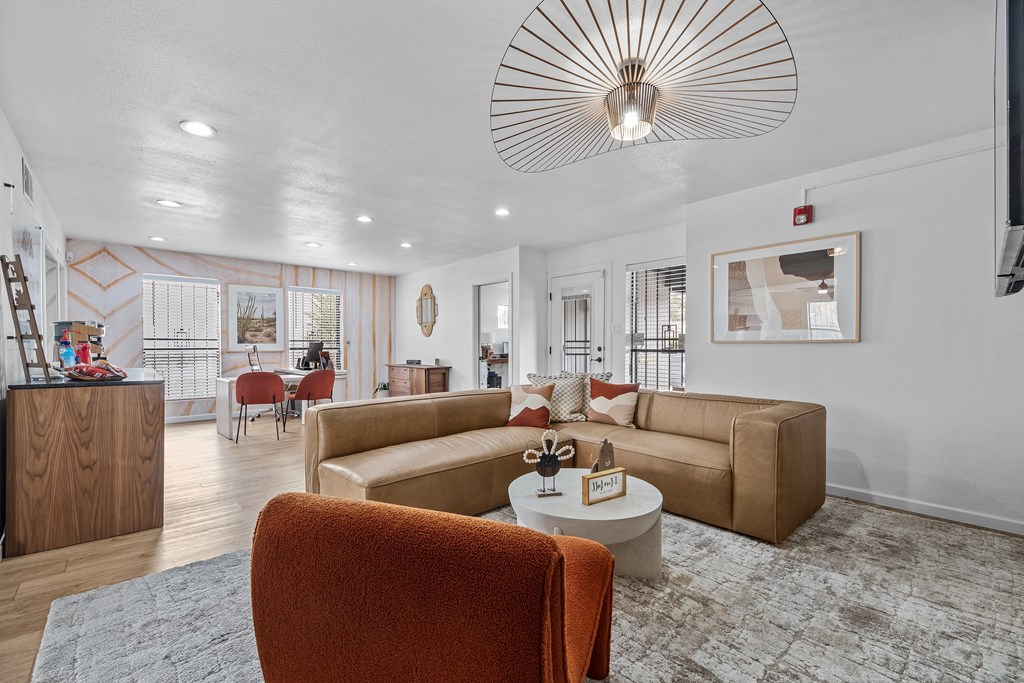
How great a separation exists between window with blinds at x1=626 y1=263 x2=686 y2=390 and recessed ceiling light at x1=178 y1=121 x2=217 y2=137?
13.1 ft

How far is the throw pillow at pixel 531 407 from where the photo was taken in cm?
359

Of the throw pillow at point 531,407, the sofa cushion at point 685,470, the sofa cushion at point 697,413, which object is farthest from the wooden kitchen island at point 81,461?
the sofa cushion at point 697,413

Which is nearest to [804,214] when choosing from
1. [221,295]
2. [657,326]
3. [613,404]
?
[657,326]

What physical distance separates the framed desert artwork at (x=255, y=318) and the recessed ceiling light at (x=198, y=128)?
453cm

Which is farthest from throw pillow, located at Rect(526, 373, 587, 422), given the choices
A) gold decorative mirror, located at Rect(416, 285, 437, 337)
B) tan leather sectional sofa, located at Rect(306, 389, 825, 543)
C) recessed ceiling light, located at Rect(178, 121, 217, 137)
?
gold decorative mirror, located at Rect(416, 285, 437, 337)

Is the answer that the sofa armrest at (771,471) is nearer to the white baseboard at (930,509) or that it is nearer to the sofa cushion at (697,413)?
the sofa cushion at (697,413)

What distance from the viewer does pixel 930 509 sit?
114 inches

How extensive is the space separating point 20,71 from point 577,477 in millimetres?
3190

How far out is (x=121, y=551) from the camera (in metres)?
2.40

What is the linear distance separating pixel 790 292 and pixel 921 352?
2.79ft

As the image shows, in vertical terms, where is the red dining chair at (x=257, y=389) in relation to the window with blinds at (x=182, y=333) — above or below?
below

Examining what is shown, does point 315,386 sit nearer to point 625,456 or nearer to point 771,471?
point 625,456

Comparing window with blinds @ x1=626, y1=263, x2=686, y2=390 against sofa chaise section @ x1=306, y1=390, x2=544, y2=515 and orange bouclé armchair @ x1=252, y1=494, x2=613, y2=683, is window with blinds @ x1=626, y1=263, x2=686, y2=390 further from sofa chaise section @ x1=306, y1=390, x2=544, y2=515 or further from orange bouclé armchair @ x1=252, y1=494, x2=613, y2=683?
orange bouclé armchair @ x1=252, y1=494, x2=613, y2=683

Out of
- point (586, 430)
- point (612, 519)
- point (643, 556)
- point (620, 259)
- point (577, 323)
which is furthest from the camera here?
point (577, 323)
